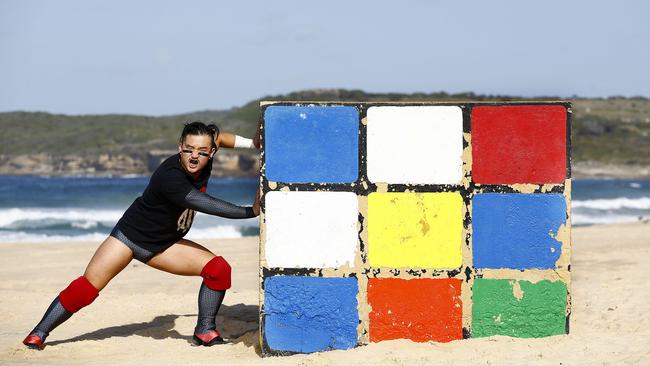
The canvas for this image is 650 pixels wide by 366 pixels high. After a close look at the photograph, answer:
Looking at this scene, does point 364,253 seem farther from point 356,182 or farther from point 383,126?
point 383,126

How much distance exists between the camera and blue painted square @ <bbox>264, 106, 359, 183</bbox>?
16.2 ft

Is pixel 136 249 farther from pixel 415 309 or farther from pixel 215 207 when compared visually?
pixel 415 309

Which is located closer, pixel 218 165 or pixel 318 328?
pixel 318 328

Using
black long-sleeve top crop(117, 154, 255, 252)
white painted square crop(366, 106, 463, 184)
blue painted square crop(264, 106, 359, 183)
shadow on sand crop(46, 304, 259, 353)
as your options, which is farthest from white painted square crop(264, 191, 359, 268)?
shadow on sand crop(46, 304, 259, 353)

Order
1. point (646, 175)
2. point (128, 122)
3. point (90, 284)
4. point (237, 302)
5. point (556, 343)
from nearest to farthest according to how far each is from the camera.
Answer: point (556, 343), point (90, 284), point (237, 302), point (646, 175), point (128, 122)

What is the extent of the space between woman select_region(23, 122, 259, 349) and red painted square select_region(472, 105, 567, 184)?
1.38 metres

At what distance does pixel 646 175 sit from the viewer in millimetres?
88938

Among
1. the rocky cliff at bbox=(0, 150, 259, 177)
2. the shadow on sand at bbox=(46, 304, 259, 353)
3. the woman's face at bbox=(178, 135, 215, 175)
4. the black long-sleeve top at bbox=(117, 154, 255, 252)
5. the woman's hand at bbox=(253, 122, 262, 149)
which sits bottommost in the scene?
the rocky cliff at bbox=(0, 150, 259, 177)

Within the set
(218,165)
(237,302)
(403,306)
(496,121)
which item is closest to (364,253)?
(403,306)

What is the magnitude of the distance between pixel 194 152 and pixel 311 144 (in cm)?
81

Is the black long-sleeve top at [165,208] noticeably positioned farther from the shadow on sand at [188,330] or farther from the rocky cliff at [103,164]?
the rocky cliff at [103,164]

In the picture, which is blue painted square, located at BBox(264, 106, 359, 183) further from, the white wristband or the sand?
the sand

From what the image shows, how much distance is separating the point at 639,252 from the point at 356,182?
6645 mm

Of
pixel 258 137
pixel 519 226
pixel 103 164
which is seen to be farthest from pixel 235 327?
pixel 103 164
